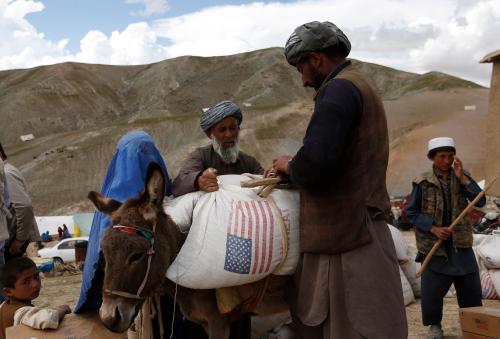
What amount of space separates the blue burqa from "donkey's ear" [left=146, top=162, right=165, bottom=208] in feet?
1.53

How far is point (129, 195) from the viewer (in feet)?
10.0

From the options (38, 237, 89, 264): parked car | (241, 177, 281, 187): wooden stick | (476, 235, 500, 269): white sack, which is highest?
(241, 177, 281, 187): wooden stick

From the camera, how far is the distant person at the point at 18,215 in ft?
15.0

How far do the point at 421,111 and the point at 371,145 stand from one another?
47.1 metres

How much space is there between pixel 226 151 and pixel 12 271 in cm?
185

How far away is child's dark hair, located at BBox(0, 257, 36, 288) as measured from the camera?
12.6 ft

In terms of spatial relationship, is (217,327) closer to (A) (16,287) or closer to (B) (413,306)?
(A) (16,287)

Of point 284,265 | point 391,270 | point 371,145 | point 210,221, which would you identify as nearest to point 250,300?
point 284,265

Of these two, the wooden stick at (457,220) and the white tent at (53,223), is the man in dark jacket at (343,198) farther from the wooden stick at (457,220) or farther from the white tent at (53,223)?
the white tent at (53,223)

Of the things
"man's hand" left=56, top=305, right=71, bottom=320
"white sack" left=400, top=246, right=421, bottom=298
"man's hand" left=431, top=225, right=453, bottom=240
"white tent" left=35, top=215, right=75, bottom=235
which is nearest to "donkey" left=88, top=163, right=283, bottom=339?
"man's hand" left=56, top=305, right=71, bottom=320

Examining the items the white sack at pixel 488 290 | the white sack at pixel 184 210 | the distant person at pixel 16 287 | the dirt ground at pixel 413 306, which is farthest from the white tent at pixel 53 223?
the white sack at pixel 184 210

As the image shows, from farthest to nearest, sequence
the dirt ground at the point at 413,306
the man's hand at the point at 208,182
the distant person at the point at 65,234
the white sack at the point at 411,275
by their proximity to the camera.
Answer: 1. the distant person at the point at 65,234
2. the white sack at the point at 411,275
3. the dirt ground at the point at 413,306
4. the man's hand at the point at 208,182

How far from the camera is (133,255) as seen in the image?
97.0 inches

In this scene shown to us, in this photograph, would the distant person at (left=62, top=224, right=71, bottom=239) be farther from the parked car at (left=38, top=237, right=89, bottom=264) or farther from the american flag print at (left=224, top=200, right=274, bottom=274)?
the american flag print at (left=224, top=200, right=274, bottom=274)
